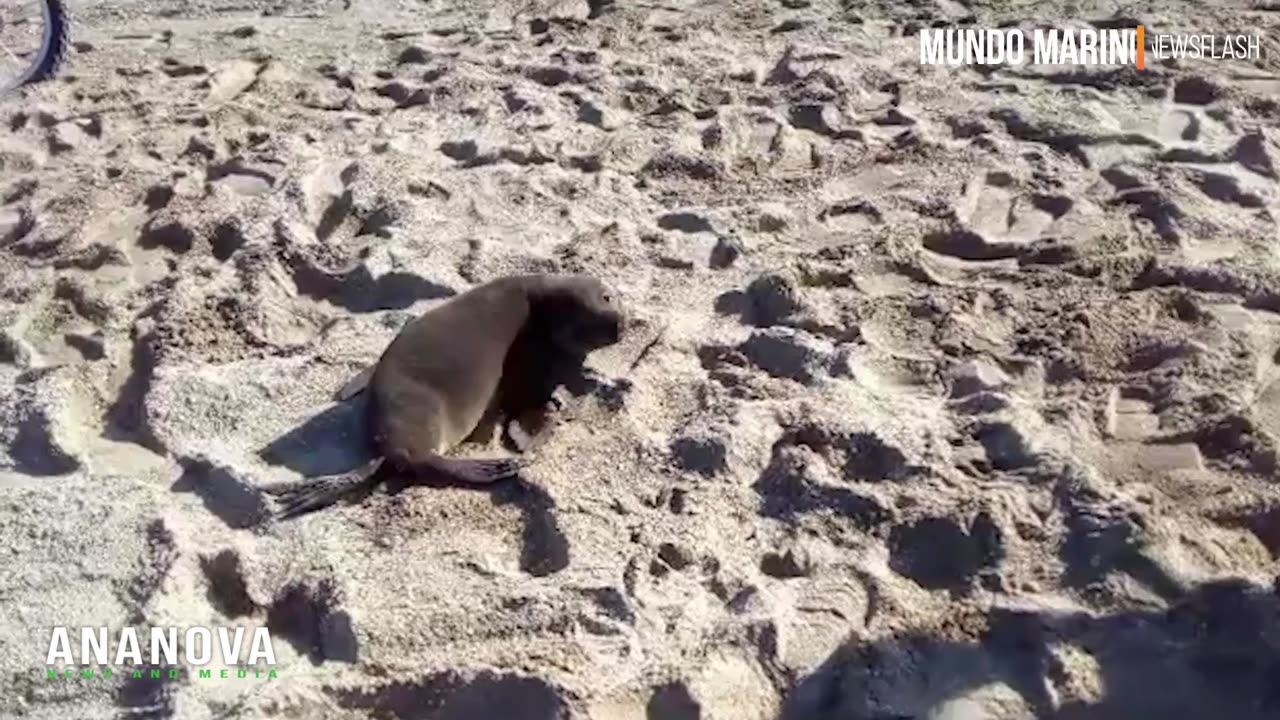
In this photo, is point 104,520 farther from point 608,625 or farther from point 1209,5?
point 1209,5

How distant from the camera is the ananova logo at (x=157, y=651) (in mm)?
2682

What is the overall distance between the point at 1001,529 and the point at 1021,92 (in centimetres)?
219

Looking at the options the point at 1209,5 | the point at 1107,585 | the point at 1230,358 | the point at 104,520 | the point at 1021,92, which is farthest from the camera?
the point at 1209,5

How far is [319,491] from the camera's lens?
10.1 ft

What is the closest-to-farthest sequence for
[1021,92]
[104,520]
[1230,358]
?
1. [104,520]
2. [1230,358]
3. [1021,92]

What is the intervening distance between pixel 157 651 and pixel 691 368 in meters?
1.28

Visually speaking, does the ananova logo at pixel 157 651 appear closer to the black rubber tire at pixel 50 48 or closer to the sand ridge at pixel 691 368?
the sand ridge at pixel 691 368

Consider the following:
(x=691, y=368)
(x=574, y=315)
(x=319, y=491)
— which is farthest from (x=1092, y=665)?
(x=319, y=491)

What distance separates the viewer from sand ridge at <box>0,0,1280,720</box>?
2.64m

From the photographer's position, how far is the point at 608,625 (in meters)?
2.71

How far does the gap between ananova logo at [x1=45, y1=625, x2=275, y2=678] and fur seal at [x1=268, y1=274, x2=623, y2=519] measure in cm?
36

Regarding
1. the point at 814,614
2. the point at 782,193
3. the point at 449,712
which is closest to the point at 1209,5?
the point at 782,193

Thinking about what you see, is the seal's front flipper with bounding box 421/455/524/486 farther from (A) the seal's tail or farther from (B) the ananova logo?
(B) the ananova logo

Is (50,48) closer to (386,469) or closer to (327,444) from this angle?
(327,444)
